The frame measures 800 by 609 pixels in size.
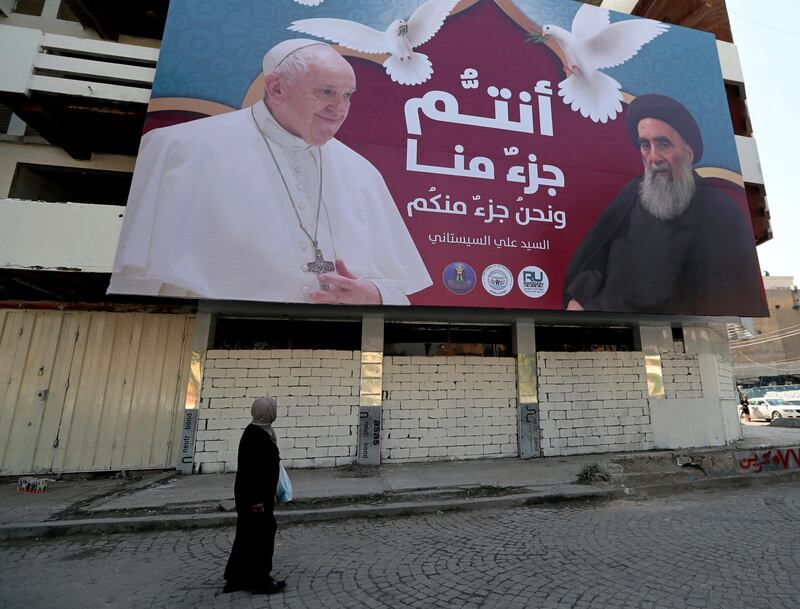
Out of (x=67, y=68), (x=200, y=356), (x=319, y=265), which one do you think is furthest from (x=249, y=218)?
(x=67, y=68)

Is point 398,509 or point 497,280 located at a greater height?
point 497,280

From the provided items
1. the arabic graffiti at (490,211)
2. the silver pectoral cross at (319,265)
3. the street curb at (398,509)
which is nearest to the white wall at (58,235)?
the silver pectoral cross at (319,265)

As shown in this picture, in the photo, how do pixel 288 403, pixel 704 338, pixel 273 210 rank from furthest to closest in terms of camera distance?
pixel 704 338 → pixel 288 403 → pixel 273 210

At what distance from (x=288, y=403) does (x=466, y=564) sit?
19.4ft

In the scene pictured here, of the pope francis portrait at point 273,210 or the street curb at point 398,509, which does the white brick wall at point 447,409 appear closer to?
the pope francis portrait at point 273,210

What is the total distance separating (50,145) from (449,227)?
9588 millimetres

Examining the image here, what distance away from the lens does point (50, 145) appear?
32.8 ft

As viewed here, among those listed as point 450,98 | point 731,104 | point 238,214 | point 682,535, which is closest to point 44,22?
point 238,214

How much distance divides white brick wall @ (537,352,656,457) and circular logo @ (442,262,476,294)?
323 centimetres

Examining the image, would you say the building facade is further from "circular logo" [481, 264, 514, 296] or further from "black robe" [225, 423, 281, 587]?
"black robe" [225, 423, 281, 587]

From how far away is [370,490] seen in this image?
700 centimetres

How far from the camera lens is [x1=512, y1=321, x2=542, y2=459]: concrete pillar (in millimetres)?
10117

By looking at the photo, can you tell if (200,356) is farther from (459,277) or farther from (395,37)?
(395,37)

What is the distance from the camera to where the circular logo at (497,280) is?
886 cm
